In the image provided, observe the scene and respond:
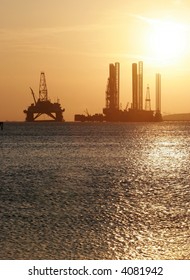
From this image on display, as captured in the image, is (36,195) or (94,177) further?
(94,177)

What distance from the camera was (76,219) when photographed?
29.8m

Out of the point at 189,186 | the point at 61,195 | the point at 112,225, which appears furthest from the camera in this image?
the point at 189,186

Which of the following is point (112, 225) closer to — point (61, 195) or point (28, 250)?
point (28, 250)

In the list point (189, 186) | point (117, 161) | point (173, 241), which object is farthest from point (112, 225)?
point (117, 161)

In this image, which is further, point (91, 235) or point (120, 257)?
point (91, 235)

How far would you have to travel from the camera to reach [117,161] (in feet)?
233

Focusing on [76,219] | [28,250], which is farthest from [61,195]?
[28,250]

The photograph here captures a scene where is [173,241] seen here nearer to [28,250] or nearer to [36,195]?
[28,250]

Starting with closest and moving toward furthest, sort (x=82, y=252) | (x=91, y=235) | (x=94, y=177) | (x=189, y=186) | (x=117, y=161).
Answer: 1. (x=82, y=252)
2. (x=91, y=235)
3. (x=189, y=186)
4. (x=94, y=177)
5. (x=117, y=161)

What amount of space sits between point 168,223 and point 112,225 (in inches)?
91.7
